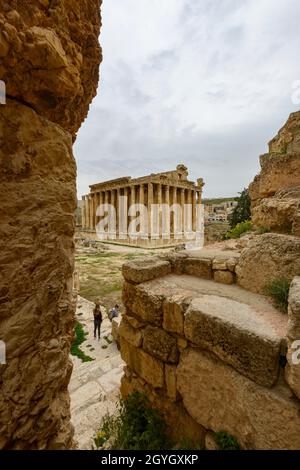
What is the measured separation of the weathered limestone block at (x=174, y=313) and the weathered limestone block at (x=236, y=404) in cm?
29

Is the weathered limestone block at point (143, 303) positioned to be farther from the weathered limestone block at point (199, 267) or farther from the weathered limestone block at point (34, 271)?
the weathered limestone block at point (34, 271)

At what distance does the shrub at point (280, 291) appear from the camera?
254cm

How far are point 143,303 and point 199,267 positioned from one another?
130cm

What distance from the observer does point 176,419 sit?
2664 mm

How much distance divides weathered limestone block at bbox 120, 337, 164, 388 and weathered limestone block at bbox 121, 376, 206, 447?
0.51 ft

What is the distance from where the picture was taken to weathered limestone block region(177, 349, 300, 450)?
5.72ft

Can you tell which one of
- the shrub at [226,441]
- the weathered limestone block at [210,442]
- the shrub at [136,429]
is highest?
the shrub at [226,441]

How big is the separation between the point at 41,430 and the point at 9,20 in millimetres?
2717

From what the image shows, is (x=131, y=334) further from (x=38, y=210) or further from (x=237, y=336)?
(x=38, y=210)

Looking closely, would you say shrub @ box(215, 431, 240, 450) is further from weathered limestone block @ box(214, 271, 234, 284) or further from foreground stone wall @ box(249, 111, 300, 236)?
foreground stone wall @ box(249, 111, 300, 236)

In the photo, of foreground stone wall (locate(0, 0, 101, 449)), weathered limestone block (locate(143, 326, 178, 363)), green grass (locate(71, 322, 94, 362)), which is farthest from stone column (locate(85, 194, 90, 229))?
foreground stone wall (locate(0, 0, 101, 449))

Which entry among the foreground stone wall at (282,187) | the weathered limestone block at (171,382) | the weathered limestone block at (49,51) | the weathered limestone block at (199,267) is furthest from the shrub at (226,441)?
the weathered limestone block at (49,51)

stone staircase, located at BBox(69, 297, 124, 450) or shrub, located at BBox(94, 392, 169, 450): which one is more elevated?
shrub, located at BBox(94, 392, 169, 450)

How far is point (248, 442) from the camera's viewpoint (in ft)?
6.30
